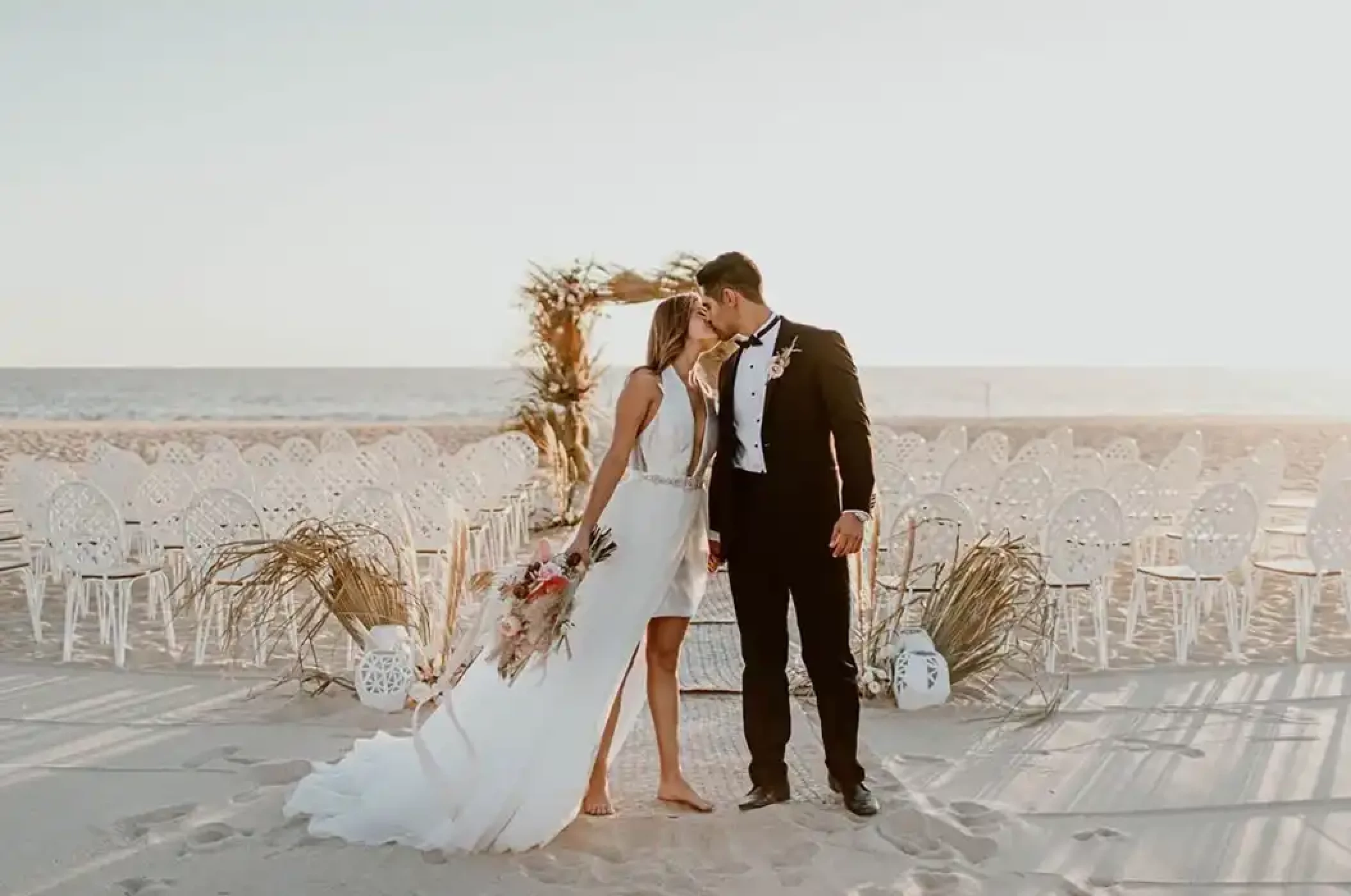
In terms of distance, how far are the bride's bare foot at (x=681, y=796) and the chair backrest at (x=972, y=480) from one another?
5.04 meters

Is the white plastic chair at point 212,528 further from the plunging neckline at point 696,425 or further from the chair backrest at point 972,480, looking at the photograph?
the chair backrest at point 972,480

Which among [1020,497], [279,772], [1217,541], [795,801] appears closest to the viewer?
[795,801]

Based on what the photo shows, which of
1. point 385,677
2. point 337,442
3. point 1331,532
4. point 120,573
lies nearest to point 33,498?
point 120,573

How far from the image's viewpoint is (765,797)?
4.35 metres

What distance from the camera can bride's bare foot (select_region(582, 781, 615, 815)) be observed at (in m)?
4.24

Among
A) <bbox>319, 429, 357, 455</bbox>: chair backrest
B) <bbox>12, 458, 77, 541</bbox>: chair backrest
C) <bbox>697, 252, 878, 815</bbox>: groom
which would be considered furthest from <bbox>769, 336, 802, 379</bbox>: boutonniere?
<bbox>319, 429, 357, 455</bbox>: chair backrest

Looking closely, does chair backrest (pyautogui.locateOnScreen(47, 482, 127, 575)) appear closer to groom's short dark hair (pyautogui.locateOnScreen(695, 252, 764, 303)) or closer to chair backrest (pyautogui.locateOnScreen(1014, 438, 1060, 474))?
groom's short dark hair (pyautogui.locateOnScreen(695, 252, 764, 303))

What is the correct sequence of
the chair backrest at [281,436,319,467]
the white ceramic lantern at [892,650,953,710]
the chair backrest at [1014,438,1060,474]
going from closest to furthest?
the white ceramic lantern at [892,650,953,710], the chair backrest at [1014,438,1060,474], the chair backrest at [281,436,319,467]

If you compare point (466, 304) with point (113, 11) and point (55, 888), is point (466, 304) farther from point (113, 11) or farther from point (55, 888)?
point (55, 888)

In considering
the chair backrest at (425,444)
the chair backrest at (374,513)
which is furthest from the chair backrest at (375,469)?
the chair backrest at (374,513)

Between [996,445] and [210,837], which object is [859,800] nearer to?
[210,837]

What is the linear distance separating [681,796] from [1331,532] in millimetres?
4433

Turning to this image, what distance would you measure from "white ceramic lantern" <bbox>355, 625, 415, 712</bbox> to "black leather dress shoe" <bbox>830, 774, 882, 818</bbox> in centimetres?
219

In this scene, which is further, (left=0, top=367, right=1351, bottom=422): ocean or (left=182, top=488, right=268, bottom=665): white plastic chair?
(left=0, top=367, right=1351, bottom=422): ocean
